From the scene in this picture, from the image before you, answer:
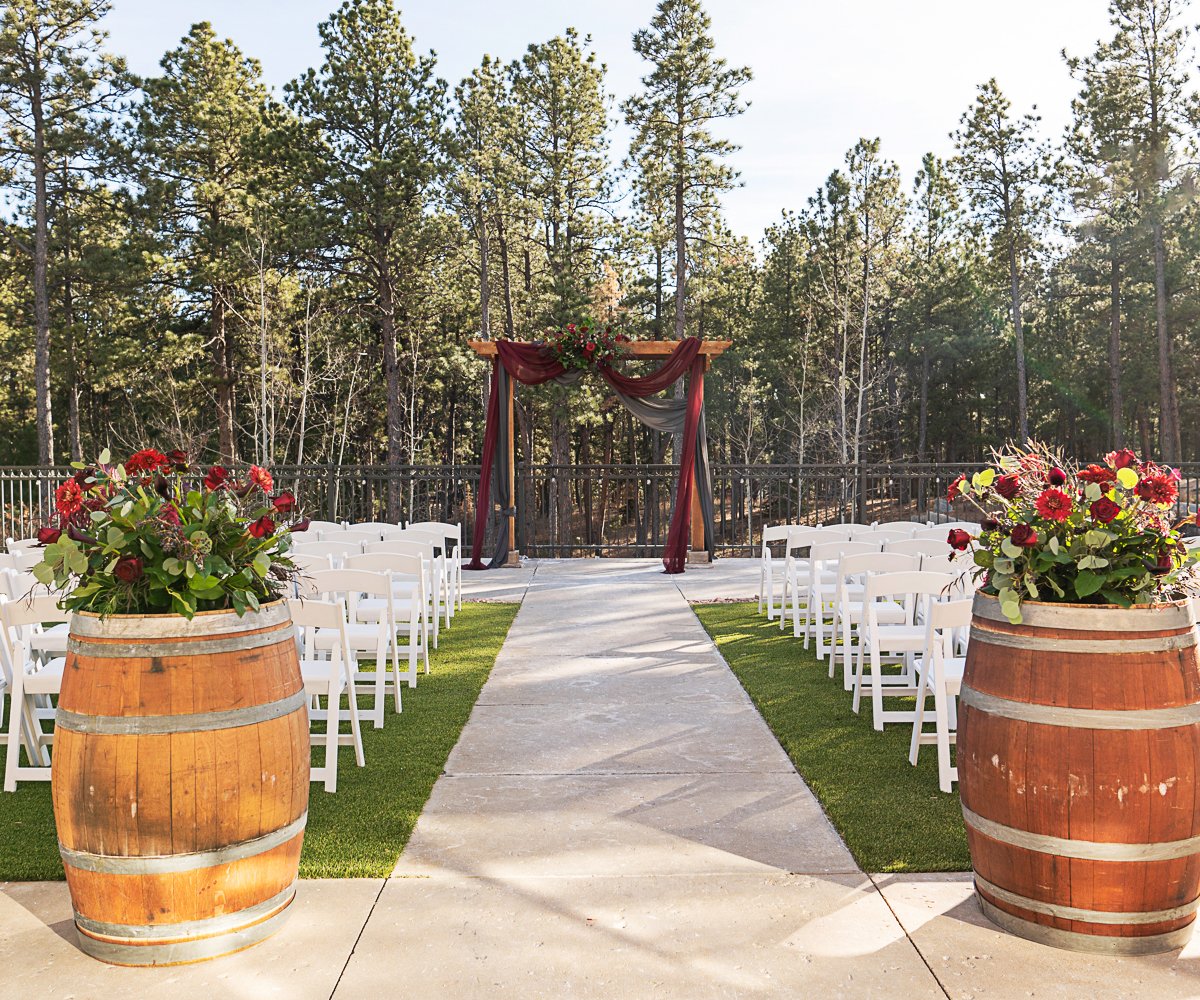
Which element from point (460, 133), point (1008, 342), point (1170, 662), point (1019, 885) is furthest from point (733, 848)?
point (1008, 342)

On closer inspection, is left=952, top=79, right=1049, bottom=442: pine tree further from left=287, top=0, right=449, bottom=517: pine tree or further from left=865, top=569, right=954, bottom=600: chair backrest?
left=865, top=569, right=954, bottom=600: chair backrest

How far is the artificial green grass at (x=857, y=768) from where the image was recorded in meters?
3.83

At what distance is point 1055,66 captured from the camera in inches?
1180

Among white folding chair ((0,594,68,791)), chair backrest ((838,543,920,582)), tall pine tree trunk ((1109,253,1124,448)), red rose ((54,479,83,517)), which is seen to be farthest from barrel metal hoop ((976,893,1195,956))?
tall pine tree trunk ((1109,253,1124,448))

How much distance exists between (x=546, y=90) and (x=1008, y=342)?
848 inches

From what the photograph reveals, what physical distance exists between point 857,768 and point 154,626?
10.9 ft

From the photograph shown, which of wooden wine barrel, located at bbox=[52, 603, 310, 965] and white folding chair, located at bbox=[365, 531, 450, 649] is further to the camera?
white folding chair, located at bbox=[365, 531, 450, 649]

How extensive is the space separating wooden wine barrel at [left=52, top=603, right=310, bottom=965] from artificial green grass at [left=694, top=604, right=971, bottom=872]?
7.13ft

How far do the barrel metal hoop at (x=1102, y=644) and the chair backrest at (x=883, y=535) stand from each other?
5.80m

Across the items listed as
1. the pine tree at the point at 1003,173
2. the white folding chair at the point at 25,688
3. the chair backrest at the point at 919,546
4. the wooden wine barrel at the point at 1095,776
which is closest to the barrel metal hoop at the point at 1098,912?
the wooden wine barrel at the point at 1095,776

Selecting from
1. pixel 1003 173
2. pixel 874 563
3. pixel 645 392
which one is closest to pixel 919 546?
pixel 874 563

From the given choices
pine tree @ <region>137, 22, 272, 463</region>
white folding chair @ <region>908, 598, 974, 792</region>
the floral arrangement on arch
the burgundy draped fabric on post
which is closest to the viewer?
white folding chair @ <region>908, 598, 974, 792</region>

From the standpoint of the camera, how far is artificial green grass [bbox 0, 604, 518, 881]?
12.2 ft

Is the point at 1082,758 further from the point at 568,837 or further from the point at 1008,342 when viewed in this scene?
the point at 1008,342
